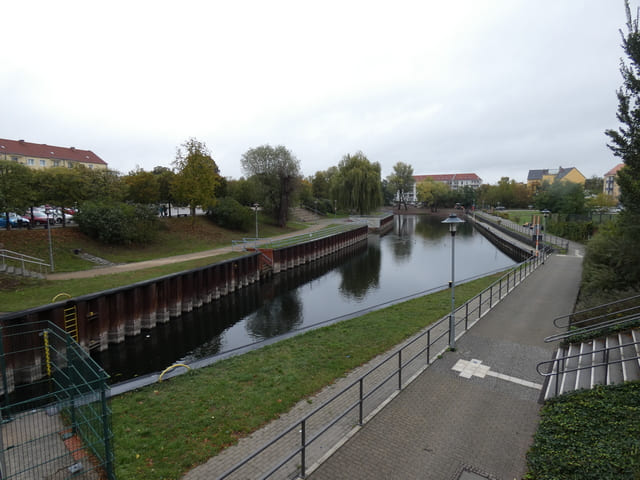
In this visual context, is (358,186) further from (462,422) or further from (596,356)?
(462,422)

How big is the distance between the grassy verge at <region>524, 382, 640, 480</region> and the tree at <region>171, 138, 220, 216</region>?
1301 inches

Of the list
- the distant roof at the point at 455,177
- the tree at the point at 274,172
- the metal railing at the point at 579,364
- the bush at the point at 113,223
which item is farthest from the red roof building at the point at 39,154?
the distant roof at the point at 455,177

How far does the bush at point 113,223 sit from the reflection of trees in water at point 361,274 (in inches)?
656

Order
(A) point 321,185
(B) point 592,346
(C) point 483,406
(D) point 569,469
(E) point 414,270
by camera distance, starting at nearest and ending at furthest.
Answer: (D) point 569,469, (C) point 483,406, (B) point 592,346, (E) point 414,270, (A) point 321,185

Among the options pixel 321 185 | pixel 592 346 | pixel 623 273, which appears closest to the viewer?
pixel 592 346

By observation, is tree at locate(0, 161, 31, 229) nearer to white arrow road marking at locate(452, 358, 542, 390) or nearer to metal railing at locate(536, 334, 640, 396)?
white arrow road marking at locate(452, 358, 542, 390)

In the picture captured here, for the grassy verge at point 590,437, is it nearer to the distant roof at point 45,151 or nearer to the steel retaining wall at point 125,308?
the steel retaining wall at point 125,308

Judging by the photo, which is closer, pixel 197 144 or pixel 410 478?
pixel 410 478

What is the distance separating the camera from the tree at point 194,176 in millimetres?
34875

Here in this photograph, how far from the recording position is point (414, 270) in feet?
109

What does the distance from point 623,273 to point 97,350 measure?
21668 mm

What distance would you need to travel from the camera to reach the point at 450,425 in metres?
7.18

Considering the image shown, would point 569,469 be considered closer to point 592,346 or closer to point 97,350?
point 592,346

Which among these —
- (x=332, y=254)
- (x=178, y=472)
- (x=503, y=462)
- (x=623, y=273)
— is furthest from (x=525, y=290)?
(x=332, y=254)
